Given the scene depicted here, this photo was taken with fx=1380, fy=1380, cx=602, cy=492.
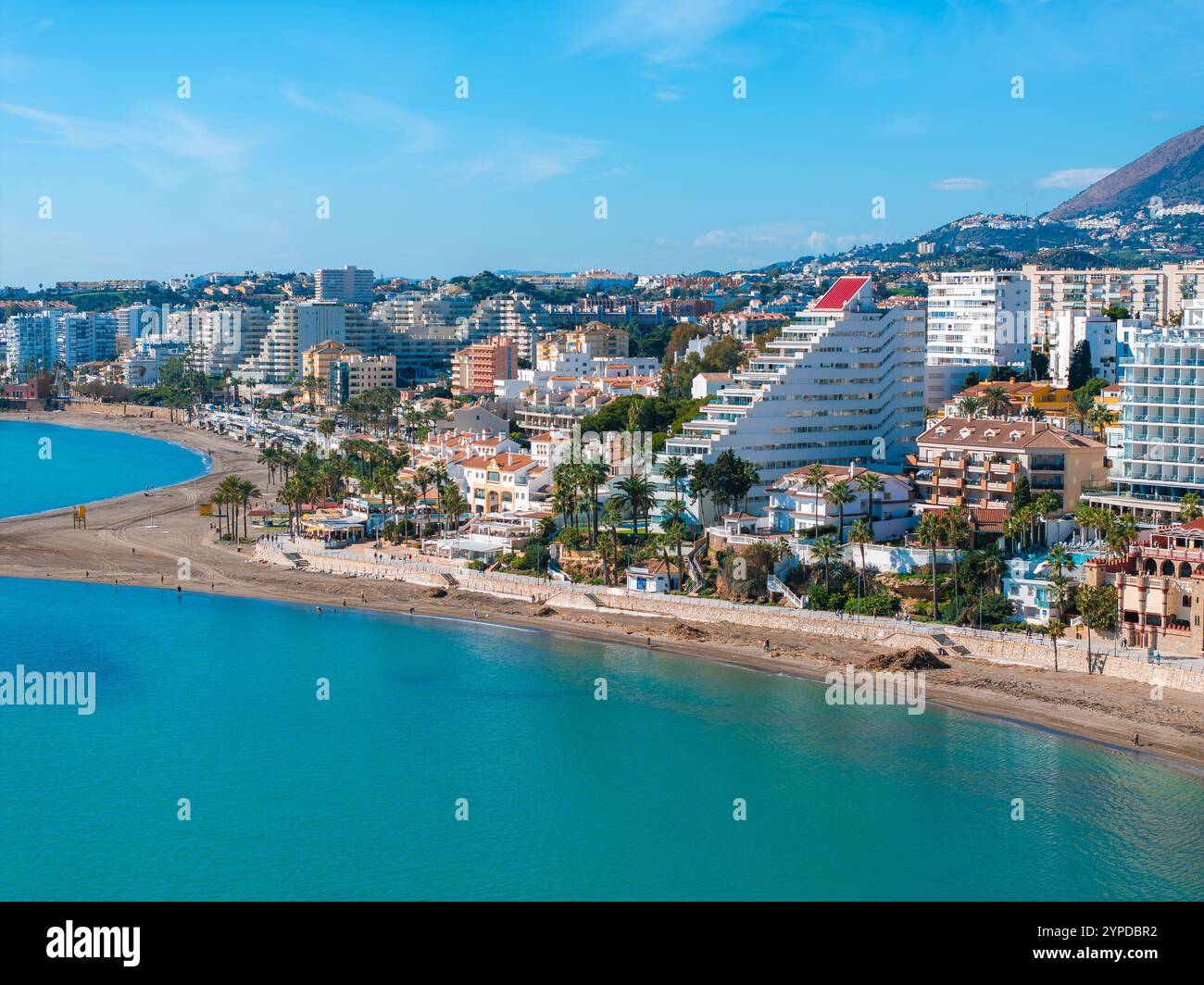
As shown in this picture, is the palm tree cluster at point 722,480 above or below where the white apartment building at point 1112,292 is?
below

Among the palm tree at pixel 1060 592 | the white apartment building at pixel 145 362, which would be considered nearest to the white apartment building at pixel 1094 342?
the palm tree at pixel 1060 592

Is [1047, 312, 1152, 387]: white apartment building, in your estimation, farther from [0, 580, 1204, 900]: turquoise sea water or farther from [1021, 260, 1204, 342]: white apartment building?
[0, 580, 1204, 900]: turquoise sea water

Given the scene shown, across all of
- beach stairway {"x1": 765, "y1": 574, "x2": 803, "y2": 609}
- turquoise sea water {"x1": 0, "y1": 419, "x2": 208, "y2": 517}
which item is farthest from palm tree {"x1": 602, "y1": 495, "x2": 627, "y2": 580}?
turquoise sea water {"x1": 0, "y1": 419, "x2": 208, "y2": 517}

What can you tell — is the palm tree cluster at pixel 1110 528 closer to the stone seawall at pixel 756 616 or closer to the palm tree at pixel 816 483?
the stone seawall at pixel 756 616

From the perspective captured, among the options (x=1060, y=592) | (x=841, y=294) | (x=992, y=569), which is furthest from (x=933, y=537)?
(x=841, y=294)

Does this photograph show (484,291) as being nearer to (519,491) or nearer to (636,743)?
(519,491)

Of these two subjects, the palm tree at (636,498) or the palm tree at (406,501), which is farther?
the palm tree at (406,501)
